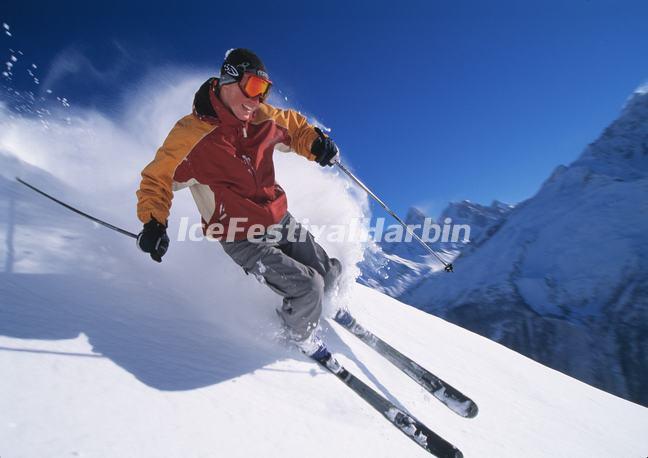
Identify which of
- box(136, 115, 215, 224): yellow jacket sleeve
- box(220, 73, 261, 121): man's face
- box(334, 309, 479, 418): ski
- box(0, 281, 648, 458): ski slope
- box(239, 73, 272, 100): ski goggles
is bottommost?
box(0, 281, 648, 458): ski slope

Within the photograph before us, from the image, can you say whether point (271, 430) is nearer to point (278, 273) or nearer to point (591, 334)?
point (278, 273)

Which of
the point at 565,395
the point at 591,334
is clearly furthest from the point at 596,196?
the point at 565,395

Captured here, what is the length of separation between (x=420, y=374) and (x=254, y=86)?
3.29 meters

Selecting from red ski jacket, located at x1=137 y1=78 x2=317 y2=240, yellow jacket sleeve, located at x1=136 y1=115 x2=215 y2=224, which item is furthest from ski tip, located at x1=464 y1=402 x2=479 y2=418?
yellow jacket sleeve, located at x1=136 y1=115 x2=215 y2=224

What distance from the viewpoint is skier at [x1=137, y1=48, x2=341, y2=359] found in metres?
3.03

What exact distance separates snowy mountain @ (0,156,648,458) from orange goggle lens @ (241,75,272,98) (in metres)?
2.07

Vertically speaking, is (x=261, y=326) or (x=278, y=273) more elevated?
(x=278, y=273)

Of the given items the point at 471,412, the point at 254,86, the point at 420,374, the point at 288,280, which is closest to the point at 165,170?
the point at 254,86

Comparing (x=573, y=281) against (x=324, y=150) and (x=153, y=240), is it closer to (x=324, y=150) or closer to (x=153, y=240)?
(x=324, y=150)

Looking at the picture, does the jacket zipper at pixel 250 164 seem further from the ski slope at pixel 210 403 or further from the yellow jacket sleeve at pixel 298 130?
the ski slope at pixel 210 403

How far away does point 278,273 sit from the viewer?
316 centimetres

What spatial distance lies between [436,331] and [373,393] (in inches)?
135

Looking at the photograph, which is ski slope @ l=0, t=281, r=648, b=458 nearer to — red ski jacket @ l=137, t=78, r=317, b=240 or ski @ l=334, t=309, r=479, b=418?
ski @ l=334, t=309, r=479, b=418

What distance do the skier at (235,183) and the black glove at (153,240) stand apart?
0.10 meters
